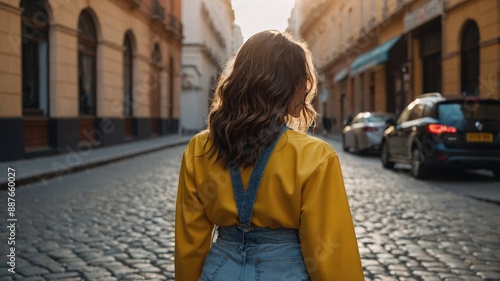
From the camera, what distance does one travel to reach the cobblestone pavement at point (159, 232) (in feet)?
14.1

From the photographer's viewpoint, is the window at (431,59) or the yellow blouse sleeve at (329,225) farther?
the window at (431,59)

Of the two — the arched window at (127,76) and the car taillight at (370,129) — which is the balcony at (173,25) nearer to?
the arched window at (127,76)

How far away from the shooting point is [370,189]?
9.30 meters

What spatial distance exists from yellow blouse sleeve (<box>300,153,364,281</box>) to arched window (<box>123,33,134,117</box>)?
21.2 meters

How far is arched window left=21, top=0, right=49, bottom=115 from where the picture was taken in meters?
13.8

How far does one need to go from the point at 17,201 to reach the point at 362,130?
11562 mm

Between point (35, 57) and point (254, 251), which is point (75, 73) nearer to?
point (35, 57)

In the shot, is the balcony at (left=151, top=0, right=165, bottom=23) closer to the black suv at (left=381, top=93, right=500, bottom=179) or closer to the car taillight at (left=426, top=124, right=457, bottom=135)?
the black suv at (left=381, top=93, right=500, bottom=179)

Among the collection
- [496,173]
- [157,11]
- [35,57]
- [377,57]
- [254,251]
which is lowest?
[496,173]

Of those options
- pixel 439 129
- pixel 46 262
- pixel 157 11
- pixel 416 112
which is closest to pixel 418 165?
pixel 439 129

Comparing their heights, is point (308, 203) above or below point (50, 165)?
above

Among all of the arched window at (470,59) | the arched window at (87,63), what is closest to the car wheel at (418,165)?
the arched window at (470,59)

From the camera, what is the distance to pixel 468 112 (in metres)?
9.89

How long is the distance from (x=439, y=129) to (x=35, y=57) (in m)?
10.1
